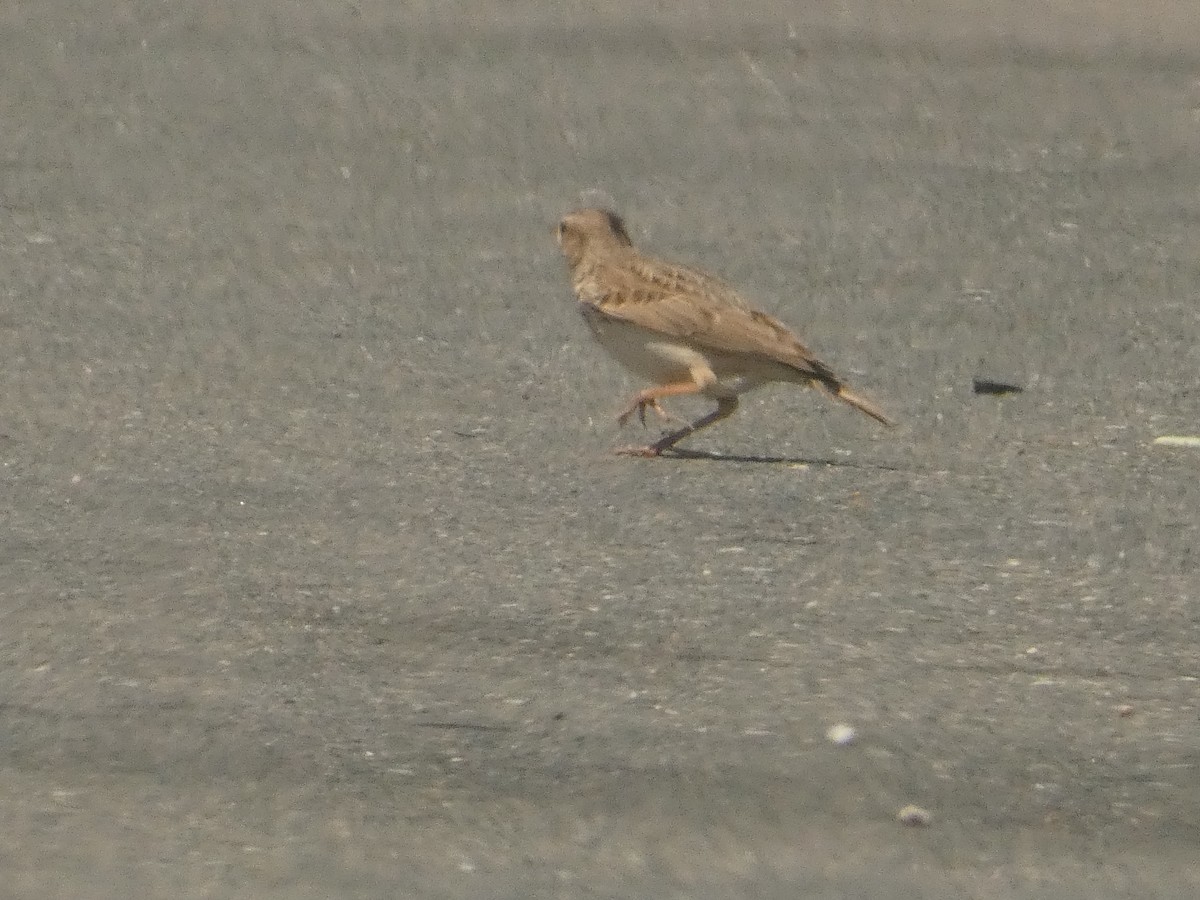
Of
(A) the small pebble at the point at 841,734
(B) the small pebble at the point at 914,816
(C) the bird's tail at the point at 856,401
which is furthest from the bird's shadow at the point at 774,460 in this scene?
(B) the small pebble at the point at 914,816

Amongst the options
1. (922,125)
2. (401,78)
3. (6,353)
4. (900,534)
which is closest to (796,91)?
(922,125)

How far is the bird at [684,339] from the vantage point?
8523 mm

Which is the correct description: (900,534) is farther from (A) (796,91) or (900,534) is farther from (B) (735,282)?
(A) (796,91)

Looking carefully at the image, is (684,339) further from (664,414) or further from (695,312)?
(664,414)

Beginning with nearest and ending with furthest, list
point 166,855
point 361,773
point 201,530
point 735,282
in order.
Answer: point 166,855 → point 361,773 → point 201,530 → point 735,282

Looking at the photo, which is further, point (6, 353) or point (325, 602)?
point (6, 353)

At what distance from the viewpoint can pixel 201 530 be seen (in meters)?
7.44

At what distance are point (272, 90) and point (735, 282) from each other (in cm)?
373

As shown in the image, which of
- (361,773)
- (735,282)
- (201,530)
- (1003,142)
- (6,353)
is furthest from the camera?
(1003,142)

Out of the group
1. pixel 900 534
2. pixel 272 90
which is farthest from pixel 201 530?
pixel 272 90

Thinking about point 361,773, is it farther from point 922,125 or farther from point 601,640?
point 922,125

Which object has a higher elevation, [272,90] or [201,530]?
[272,90]

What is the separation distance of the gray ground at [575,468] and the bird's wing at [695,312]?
1.25 feet

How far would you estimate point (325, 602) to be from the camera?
22.5 ft
